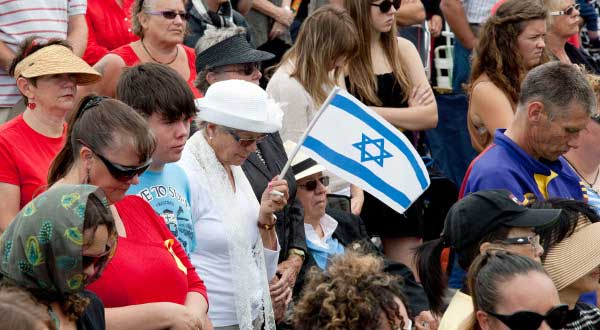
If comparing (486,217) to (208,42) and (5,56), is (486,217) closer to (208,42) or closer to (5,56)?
(208,42)

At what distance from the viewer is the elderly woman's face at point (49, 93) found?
214 inches

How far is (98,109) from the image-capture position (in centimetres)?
428

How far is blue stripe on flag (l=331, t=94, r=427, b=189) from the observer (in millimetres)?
5816

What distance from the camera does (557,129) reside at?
562 cm

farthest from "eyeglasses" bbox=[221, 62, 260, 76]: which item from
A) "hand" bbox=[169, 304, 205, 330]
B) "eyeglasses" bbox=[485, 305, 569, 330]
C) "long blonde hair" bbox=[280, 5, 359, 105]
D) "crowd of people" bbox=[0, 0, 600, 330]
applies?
"eyeglasses" bbox=[485, 305, 569, 330]

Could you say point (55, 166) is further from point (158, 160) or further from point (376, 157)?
point (376, 157)

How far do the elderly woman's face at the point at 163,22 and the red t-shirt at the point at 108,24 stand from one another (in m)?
0.64

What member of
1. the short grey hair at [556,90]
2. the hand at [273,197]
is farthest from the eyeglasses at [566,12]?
the hand at [273,197]

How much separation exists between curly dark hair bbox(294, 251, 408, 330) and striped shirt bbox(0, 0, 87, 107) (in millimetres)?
3498

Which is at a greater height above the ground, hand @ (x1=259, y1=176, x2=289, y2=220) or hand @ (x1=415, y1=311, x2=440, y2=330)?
hand @ (x1=259, y1=176, x2=289, y2=220)

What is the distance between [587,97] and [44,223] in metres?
3.12

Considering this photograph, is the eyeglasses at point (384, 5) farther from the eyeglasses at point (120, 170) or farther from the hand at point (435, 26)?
the eyeglasses at point (120, 170)

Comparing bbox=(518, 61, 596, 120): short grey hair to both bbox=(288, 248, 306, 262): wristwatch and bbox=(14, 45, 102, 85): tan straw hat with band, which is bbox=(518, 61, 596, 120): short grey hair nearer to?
bbox=(288, 248, 306, 262): wristwatch

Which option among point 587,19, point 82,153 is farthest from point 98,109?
point 587,19
